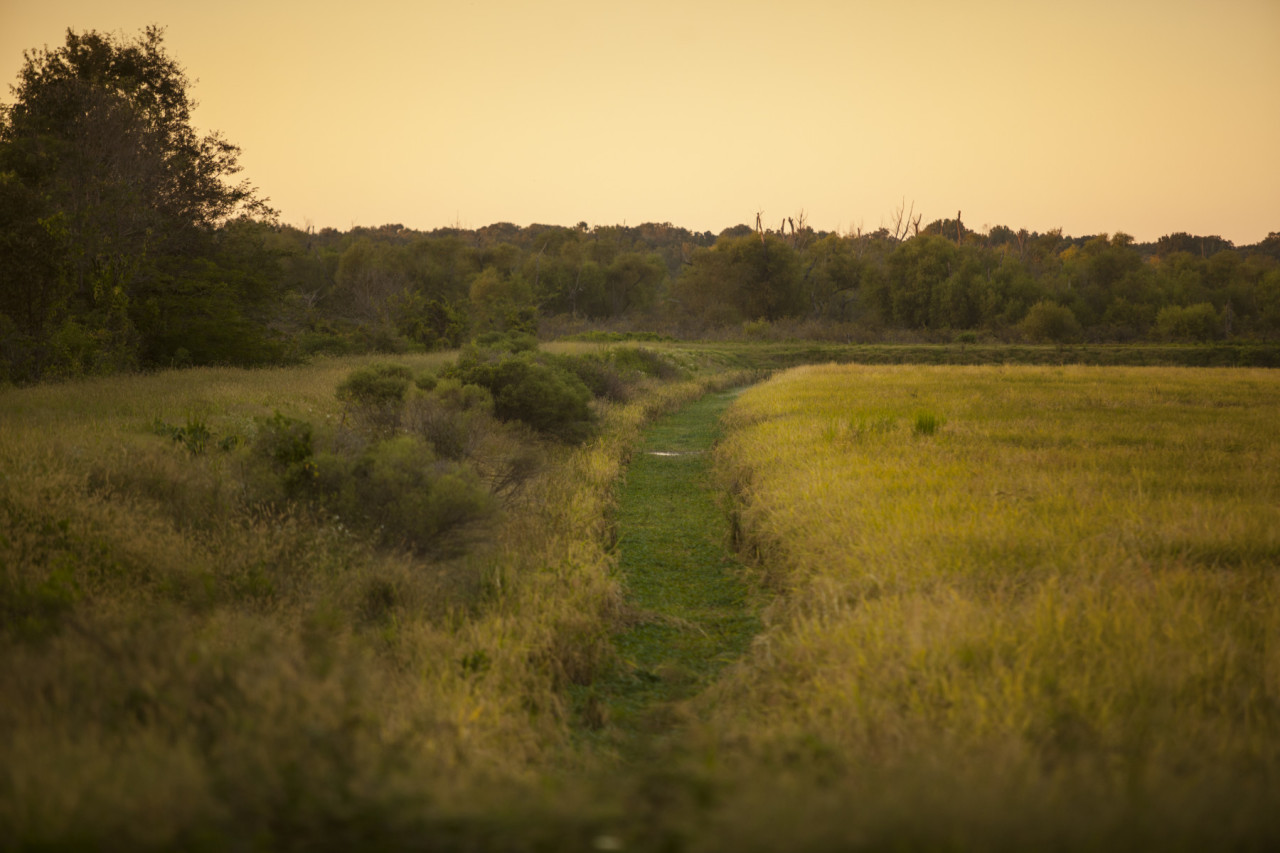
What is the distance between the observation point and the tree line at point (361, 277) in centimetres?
1628

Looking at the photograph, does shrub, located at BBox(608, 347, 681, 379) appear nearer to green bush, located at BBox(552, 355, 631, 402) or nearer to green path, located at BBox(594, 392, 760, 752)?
green bush, located at BBox(552, 355, 631, 402)

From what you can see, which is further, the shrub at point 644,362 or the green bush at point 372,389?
the shrub at point 644,362

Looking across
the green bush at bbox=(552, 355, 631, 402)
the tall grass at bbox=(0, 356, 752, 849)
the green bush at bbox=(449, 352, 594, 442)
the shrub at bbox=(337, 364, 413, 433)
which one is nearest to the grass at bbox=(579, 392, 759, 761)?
the tall grass at bbox=(0, 356, 752, 849)

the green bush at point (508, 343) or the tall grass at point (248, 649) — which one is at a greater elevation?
the green bush at point (508, 343)

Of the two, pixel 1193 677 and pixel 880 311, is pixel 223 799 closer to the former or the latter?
pixel 1193 677

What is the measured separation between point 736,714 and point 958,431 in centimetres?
990

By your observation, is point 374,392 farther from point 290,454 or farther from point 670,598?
point 670,598

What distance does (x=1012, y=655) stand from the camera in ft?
14.1

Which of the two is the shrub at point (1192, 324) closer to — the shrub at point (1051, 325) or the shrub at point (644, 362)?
the shrub at point (1051, 325)

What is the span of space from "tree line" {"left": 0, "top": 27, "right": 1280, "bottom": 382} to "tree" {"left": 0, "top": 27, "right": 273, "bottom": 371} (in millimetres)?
50

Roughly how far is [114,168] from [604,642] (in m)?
19.4

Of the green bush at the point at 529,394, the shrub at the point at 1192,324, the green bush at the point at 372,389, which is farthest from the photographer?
the shrub at the point at 1192,324

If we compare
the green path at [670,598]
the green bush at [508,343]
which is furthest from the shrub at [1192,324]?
the green path at [670,598]

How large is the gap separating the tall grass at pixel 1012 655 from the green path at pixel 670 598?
0.46 metres
